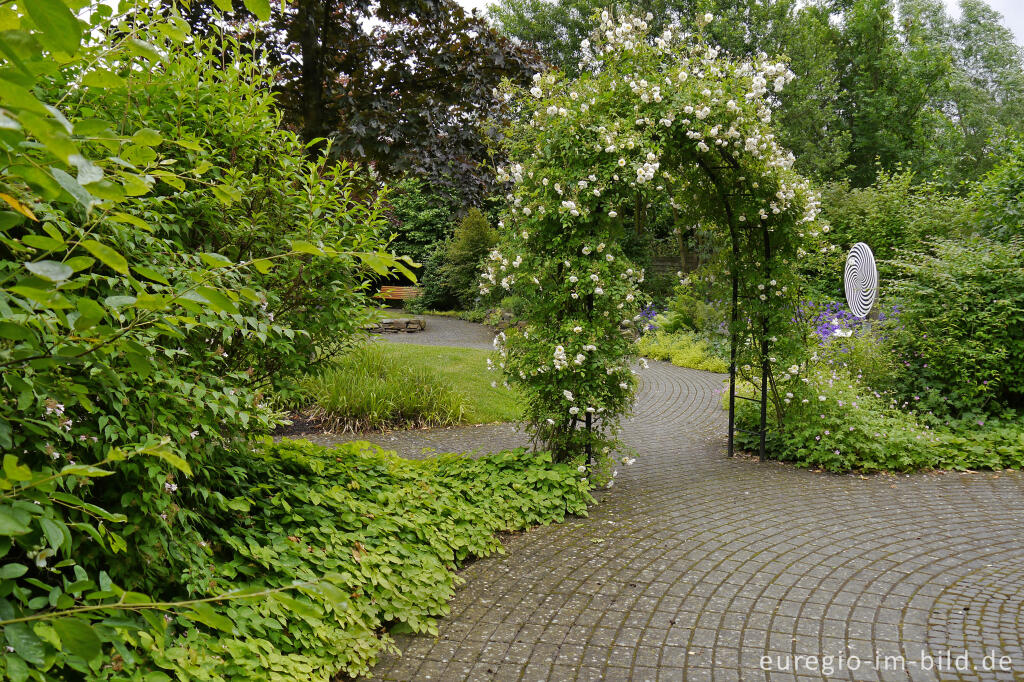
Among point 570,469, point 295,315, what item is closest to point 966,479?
point 570,469

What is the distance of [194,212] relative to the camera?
3031 millimetres

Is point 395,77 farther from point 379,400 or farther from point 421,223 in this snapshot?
point 421,223

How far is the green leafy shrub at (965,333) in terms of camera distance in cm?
667

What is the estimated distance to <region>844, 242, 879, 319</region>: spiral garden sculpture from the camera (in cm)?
868

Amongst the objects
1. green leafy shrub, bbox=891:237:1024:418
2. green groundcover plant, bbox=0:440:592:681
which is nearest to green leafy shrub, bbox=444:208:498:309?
green leafy shrub, bbox=891:237:1024:418

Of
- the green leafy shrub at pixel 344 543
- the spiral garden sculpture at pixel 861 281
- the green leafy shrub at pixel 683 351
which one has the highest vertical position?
the spiral garden sculpture at pixel 861 281

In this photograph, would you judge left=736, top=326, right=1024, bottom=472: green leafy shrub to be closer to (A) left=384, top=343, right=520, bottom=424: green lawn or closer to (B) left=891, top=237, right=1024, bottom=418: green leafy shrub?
(B) left=891, top=237, right=1024, bottom=418: green leafy shrub

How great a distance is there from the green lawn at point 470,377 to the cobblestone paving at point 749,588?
2.57 meters

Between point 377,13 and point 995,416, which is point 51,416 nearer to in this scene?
point 377,13

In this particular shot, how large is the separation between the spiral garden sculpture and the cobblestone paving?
12.0 feet

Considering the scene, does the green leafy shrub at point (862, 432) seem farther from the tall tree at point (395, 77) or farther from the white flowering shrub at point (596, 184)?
the tall tree at point (395, 77)

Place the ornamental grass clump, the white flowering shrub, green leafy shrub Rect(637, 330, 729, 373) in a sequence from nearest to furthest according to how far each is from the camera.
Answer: the white flowering shrub, the ornamental grass clump, green leafy shrub Rect(637, 330, 729, 373)

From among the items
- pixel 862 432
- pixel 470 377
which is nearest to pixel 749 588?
pixel 862 432

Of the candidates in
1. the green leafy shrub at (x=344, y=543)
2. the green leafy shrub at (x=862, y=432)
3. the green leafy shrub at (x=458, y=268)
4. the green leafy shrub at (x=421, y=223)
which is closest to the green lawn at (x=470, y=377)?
the green leafy shrub at (x=344, y=543)
